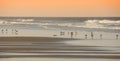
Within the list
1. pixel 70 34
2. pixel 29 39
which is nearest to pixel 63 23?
pixel 70 34

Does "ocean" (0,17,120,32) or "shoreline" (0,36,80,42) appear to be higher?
"ocean" (0,17,120,32)

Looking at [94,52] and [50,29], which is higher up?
[50,29]

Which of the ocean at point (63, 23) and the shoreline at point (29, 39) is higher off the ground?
the ocean at point (63, 23)

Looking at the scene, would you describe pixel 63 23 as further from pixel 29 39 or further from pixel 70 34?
pixel 29 39

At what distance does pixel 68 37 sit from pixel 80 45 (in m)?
0.10

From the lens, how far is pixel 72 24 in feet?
4.15

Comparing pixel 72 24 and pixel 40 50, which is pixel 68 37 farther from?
pixel 40 50

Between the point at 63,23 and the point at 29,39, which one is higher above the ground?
the point at 63,23

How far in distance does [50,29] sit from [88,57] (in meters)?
0.34
